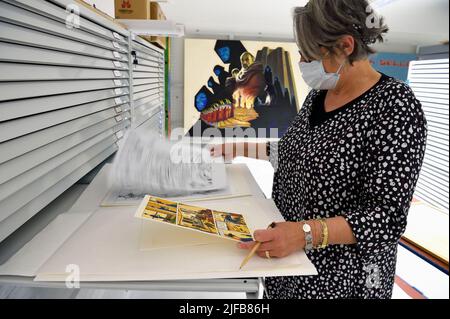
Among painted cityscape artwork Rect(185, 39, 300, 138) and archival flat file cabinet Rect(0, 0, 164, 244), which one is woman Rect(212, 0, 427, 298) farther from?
painted cityscape artwork Rect(185, 39, 300, 138)

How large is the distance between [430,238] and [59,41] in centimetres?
262

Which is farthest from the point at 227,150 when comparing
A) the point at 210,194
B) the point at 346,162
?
the point at 346,162

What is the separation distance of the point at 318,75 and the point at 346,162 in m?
0.31

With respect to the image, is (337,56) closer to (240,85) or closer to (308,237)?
(308,237)

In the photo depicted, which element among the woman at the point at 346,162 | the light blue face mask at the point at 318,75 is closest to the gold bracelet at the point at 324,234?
the woman at the point at 346,162

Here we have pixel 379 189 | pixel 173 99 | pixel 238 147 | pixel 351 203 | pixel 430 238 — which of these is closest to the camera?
pixel 379 189

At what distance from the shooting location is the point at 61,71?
2.64 feet

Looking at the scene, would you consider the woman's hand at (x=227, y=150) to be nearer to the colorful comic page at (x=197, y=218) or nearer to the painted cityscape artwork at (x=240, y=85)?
the colorful comic page at (x=197, y=218)

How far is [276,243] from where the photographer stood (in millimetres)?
622

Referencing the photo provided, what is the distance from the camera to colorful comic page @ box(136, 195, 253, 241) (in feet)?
2.06
